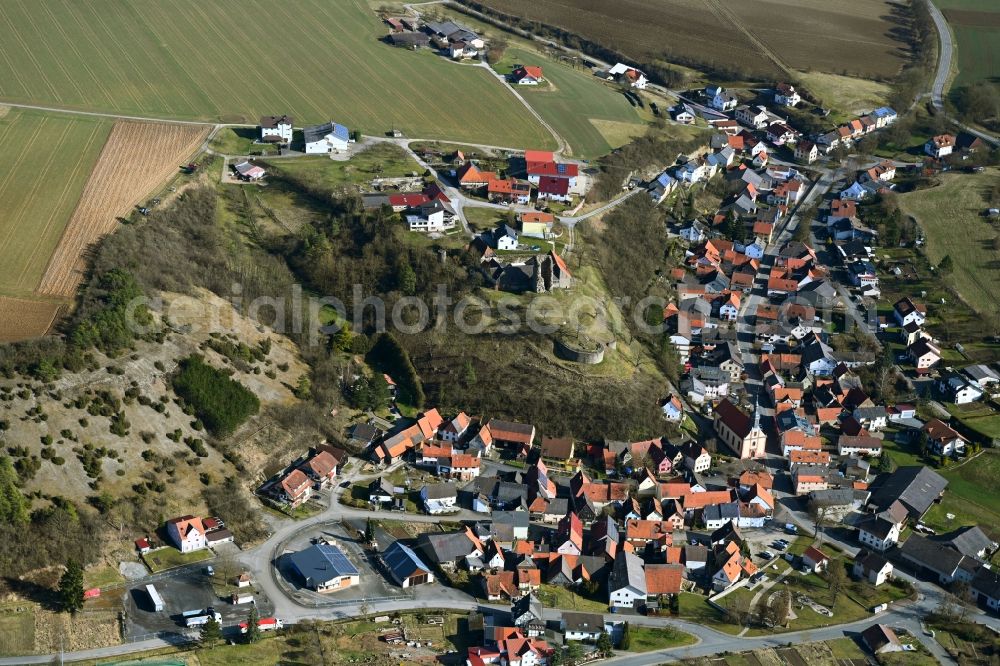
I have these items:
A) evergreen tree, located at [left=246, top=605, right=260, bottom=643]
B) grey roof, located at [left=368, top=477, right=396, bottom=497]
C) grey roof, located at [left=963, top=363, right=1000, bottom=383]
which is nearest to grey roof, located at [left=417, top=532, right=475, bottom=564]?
grey roof, located at [left=368, top=477, right=396, bottom=497]

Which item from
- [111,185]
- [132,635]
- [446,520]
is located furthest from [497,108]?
[132,635]

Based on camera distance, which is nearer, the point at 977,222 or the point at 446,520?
the point at 446,520

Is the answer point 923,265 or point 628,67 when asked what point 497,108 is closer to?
point 628,67

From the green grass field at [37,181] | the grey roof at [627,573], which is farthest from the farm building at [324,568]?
the green grass field at [37,181]

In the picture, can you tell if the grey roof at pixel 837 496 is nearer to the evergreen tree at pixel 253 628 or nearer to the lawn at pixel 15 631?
the evergreen tree at pixel 253 628

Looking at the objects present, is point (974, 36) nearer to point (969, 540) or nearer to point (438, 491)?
point (969, 540)

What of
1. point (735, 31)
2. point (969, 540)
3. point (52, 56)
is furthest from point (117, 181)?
point (735, 31)
